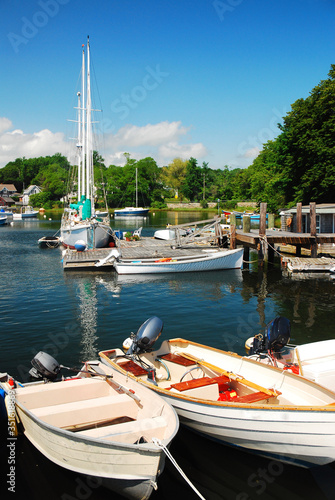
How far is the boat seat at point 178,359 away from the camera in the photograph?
9969mm

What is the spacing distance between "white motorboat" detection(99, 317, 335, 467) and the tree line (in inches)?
1017

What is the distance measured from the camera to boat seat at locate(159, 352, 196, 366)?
997cm

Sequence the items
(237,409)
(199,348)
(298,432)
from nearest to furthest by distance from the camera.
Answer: (298,432) → (237,409) → (199,348)

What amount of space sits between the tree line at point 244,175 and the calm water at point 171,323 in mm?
13990

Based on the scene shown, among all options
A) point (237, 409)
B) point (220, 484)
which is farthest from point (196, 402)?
point (220, 484)

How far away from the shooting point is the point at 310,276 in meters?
25.2

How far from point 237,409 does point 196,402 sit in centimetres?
83

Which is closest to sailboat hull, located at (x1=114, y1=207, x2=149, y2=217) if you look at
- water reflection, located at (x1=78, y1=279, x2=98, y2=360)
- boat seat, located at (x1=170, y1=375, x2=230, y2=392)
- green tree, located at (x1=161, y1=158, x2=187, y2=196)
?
green tree, located at (x1=161, y1=158, x2=187, y2=196)

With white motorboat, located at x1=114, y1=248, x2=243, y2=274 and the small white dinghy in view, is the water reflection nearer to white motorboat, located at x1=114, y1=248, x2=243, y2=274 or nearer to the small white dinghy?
white motorboat, located at x1=114, y1=248, x2=243, y2=274

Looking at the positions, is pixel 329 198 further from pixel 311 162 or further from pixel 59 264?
pixel 59 264

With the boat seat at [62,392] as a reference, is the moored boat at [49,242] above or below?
above

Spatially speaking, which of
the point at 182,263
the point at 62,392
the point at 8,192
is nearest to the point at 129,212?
the point at 8,192

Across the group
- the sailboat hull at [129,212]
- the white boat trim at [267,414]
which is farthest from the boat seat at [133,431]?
the sailboat hull at [129,212]

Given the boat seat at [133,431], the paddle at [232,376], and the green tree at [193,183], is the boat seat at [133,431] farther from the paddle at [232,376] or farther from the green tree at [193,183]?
the green tree at [193,183]
